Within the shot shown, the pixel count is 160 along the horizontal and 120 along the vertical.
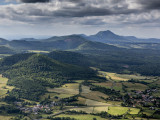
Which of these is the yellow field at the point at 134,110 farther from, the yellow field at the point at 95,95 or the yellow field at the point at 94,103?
the yellow field at the point at 95,95

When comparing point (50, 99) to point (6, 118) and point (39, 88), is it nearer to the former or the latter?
point (39, 88)

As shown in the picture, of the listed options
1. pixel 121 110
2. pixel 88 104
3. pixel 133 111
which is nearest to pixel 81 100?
pixel 88 104

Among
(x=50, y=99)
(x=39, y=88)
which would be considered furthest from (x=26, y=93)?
(x=50, y=99)

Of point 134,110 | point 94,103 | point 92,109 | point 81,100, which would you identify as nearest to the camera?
point 134,110

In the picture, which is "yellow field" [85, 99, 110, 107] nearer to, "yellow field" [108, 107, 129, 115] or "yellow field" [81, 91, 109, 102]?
"yellow field" [81, 91, 109, 102]

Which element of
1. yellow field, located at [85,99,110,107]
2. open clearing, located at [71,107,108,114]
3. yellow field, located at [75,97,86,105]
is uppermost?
yellow field, located at [75,97,86,105]

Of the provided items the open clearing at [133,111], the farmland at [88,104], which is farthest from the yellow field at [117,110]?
the open clearing at [133,111]

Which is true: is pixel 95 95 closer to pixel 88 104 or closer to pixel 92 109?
pixel 88 104

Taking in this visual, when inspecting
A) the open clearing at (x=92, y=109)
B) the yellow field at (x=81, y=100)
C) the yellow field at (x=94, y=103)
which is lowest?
the open clearing at (x=92, y=109)

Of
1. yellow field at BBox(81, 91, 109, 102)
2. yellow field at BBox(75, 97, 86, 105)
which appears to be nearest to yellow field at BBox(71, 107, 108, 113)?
yellow field at BBox(75, 97, 86, 105)

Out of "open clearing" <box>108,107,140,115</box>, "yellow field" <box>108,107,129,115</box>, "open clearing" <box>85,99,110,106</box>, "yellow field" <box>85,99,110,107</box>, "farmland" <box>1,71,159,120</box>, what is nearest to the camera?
"farmland" <box>1,71,159,120</box>

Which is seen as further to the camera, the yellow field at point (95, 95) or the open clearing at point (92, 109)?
the yellow field at point (95, 95)
